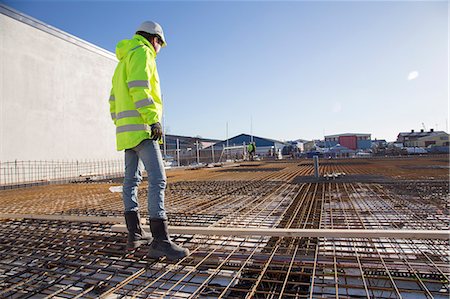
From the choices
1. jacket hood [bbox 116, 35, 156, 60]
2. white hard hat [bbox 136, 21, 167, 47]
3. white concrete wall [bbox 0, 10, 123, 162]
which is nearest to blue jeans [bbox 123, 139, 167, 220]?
jacket hood [bbox 116, 35, 156, 60]

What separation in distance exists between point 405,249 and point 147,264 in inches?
68.8

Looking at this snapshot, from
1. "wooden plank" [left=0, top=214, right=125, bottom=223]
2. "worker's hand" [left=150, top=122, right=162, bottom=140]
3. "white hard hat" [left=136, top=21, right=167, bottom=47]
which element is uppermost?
"white hard hat" [left=136, top=21, right=167, bottom=47]

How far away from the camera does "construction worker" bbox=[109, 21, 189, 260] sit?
178cm

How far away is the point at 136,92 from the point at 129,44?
1.35 feet

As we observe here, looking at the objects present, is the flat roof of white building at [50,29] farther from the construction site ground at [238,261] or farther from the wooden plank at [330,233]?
the wooden plank at [330,233]

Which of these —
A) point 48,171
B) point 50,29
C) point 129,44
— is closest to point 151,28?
point 129,44

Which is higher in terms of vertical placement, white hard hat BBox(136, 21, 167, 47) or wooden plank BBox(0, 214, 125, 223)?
white hard hat BBox(136, 21, 167, 47)

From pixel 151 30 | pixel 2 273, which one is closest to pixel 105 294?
pixel 2 273

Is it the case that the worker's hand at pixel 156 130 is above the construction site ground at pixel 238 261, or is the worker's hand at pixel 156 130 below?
above

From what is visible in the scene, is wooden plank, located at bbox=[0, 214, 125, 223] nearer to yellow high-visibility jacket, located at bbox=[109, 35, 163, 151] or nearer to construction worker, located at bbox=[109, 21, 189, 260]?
construction worker, located at bbox=[109, 21, 189, 260]

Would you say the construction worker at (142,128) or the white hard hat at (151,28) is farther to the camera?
the white hard hat at (151,28)

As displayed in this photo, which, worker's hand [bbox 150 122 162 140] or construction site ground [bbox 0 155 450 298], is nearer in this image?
construction site ground [bbox 0 155 450 298]

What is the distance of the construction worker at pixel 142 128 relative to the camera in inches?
70.2

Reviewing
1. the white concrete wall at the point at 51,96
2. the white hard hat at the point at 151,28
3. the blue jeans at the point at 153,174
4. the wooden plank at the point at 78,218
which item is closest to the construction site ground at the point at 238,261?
the wooden plank at the point at 78,218
